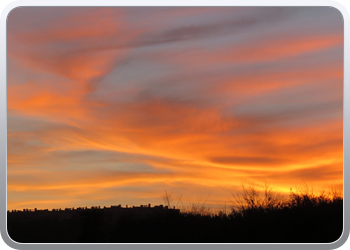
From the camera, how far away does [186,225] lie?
8188mm

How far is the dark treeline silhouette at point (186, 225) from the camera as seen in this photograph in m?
7.98

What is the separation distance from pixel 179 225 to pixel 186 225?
0.10m

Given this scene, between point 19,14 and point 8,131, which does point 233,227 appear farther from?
point 19,14

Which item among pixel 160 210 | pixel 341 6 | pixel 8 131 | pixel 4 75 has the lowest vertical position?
pixel 160 210

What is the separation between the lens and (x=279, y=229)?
319 inches

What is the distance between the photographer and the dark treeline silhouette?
798cm

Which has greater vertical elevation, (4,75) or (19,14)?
(19,14)

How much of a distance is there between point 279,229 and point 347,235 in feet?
2.67

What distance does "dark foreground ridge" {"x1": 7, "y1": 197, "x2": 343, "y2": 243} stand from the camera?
314 inches

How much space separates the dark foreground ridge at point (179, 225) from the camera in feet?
26.2

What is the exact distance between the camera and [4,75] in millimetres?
7855
